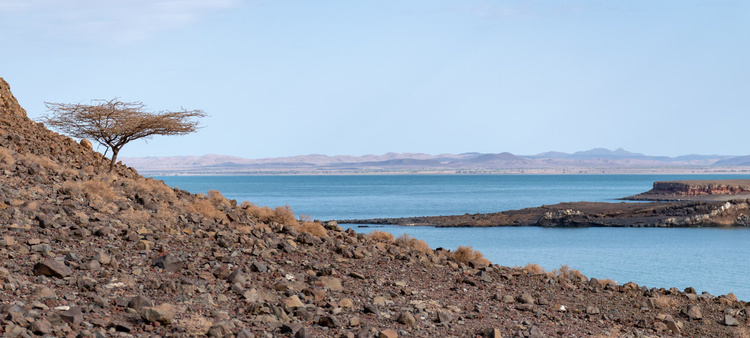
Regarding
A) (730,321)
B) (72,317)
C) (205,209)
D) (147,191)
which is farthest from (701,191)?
(72,317)

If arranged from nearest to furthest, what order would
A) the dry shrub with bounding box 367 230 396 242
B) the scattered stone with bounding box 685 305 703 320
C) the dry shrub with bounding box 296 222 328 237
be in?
the scattered stone with bounding box 685 305 703 320, the dry shrub with bounding box 296 222 328 237, the dry shrub with bounding box 367 230 396 242

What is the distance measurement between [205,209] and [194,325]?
426 inches

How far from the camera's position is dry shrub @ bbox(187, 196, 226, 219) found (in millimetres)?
21438

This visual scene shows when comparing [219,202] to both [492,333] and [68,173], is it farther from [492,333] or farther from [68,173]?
[492,333]

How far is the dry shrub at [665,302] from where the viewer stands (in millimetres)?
19122

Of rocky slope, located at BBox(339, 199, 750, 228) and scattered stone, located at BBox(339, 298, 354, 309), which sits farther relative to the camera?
rocky slope, located at BBox(339, 199, 750, 228)

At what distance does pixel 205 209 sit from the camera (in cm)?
2170

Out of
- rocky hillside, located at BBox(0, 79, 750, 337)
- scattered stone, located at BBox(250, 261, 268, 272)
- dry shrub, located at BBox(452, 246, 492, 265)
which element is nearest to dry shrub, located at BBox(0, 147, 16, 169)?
rocky hillside, located at BBox(0, 79, 750, 337)

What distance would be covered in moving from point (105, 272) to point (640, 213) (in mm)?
81573

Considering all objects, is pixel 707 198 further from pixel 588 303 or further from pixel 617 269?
pixel 588 303

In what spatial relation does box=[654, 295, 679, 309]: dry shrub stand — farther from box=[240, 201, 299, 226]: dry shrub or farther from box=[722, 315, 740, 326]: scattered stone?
box=[240, 201, 299, 226]: dry shrub

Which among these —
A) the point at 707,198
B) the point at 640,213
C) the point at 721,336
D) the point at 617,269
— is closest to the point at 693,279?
the point at 617,269

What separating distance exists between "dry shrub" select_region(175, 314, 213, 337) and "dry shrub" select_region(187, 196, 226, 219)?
10.0m

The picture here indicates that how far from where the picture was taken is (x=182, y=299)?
12.6 m
